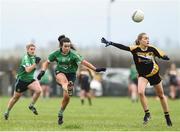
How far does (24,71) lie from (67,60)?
311cm

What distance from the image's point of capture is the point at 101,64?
56188 mm

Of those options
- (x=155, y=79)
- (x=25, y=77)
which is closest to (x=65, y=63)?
(x=155, y=79)

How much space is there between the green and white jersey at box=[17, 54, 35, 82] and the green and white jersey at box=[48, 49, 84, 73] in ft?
7.40

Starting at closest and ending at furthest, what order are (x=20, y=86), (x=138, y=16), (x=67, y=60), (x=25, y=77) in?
(x=67, y=60), (x=138, y=16), (x=20, y=86), (x=25, y=77)

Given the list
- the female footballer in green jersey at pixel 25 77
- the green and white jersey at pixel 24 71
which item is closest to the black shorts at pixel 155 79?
the female footballer in green jersey at pixel 25 77

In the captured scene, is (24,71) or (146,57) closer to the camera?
(146,57)

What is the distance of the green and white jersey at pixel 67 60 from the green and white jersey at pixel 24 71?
2.26m

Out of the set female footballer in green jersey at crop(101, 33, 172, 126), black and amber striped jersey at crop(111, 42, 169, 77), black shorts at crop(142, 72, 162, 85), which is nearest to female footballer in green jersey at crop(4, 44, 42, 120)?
female footballer in green jersey at crop(101, 33, 172, 126)

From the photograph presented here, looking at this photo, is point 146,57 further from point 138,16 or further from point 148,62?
point 138,16

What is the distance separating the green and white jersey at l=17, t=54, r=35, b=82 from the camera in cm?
1841

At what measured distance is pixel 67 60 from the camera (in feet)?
52.9

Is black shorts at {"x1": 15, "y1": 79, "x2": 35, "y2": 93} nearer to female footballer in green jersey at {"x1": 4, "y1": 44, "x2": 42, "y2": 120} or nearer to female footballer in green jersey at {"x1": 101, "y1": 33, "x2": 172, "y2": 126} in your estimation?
female footballer in green jersey at {"x1": 4, "y1": 44, "x2": 42, "y2": 120}

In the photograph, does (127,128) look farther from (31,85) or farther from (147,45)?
(31,85)

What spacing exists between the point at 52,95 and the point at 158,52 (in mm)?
29507
